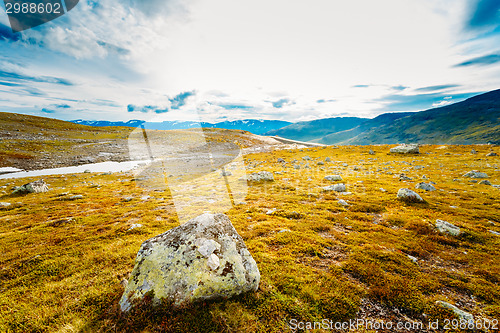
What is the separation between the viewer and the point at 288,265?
24.4 ft

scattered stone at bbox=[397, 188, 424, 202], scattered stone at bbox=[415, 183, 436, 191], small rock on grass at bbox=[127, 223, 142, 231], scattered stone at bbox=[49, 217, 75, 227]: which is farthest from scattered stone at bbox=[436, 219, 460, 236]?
scattered stone at bbox=[49, 217, 75, 227]

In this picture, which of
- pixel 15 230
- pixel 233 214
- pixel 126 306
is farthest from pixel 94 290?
pixel 15 230

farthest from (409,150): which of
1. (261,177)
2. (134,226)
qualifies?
(134,226)

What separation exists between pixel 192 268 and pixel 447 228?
13163 mm

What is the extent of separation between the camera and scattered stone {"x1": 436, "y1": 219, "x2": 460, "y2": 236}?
9.46 metres

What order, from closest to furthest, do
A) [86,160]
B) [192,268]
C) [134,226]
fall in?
1. [192,268]
2. [134,226]
3. [86,160]

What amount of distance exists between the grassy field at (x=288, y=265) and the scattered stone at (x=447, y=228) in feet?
0.86

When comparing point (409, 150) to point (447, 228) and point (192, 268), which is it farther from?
point (192, 268)

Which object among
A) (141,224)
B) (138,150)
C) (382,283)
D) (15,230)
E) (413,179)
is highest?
(138,150)

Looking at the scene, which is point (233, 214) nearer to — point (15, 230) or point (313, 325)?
point (313, 325)

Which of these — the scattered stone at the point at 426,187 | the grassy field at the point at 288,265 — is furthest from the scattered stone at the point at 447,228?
the scattered stone at the point at 426,187

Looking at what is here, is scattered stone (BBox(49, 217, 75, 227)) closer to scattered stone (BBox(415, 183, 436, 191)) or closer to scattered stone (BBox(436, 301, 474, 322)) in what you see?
scattered stone (BBox(436, 301, 474, 322))

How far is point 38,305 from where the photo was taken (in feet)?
18.5

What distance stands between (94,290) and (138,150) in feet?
245
